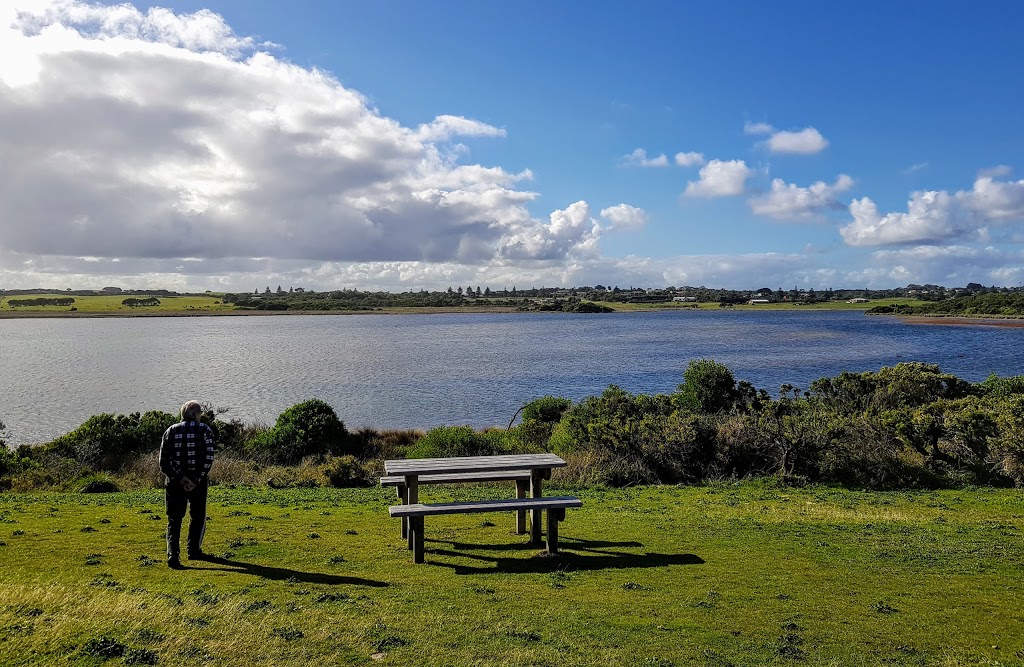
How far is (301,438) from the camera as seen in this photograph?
2028 cm

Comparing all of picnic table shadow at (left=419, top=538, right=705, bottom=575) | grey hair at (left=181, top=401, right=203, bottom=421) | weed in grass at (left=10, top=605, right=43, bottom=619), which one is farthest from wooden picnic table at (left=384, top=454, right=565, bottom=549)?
weed in grass at (left=10, top=605, right=43, bottom=619)

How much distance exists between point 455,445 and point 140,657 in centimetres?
1370

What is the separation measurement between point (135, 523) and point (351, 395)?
3284cm

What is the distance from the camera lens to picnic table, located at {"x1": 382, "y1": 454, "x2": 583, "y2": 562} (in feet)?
26.5

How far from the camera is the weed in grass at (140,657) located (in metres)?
4.97

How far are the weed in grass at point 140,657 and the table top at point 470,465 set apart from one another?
3.55 m

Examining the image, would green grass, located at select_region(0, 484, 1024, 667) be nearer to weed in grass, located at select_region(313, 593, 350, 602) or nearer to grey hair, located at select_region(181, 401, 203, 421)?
weed in grass, located at select_region(313, 593, 350, 602)

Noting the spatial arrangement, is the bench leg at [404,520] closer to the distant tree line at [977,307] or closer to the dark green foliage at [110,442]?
the dark green foliage at [110,442]

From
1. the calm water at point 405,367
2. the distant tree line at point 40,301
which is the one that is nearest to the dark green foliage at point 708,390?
the calm water at point 405,367

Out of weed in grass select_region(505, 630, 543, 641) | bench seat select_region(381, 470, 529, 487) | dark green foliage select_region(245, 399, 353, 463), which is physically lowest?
dark green foliage select_region(245, 399, 353, 463)

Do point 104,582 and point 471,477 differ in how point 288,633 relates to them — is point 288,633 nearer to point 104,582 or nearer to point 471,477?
point 104,582

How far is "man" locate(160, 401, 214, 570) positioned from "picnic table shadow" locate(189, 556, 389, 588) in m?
0.43

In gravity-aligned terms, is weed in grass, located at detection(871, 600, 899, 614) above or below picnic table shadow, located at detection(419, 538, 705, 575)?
above

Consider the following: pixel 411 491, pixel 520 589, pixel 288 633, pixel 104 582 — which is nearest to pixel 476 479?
pixel 411 491
